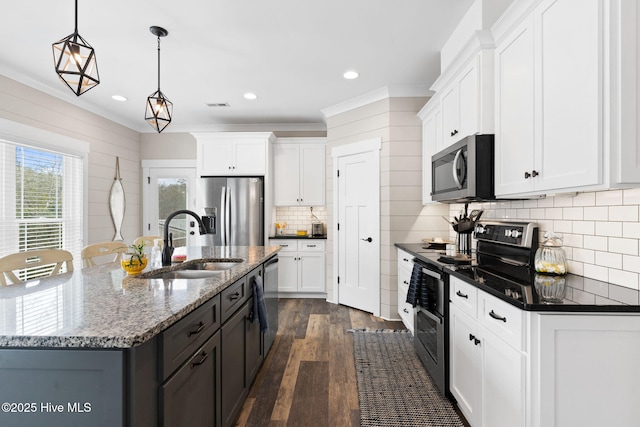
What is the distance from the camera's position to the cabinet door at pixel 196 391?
1.13m

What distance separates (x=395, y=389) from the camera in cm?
230

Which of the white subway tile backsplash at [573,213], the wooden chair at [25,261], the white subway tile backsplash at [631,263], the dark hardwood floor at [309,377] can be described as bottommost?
the dark hardwood floor at [309,377]

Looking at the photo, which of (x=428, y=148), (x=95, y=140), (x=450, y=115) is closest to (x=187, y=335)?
(x=450, y=115)

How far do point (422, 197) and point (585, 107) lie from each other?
2426mm

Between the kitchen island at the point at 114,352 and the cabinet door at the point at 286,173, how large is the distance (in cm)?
340

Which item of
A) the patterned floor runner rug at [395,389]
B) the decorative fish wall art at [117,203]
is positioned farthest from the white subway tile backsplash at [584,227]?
the decorative fish wall art at [117,203]

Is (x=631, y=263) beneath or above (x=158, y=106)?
beneath

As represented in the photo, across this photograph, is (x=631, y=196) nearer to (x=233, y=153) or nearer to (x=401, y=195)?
(x=401, y=195)

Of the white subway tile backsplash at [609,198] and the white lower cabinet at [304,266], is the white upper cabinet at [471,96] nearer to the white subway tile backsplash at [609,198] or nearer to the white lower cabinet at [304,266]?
the white subway tile backsplash at [609,198]

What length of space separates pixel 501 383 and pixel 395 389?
1005 mm

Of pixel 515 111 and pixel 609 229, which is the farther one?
pixel 515 111

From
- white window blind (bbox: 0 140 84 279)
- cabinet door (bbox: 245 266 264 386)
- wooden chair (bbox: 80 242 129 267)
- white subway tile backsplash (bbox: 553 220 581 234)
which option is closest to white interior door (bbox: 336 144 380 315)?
cabinet door (bbox: 245 266 264 386)

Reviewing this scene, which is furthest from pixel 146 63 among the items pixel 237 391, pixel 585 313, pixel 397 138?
pixel 585 313

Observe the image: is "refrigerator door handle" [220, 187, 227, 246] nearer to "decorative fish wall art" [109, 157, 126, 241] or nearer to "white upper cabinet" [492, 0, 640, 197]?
"decorative fish wall art" [109, 157, 126, 241]
